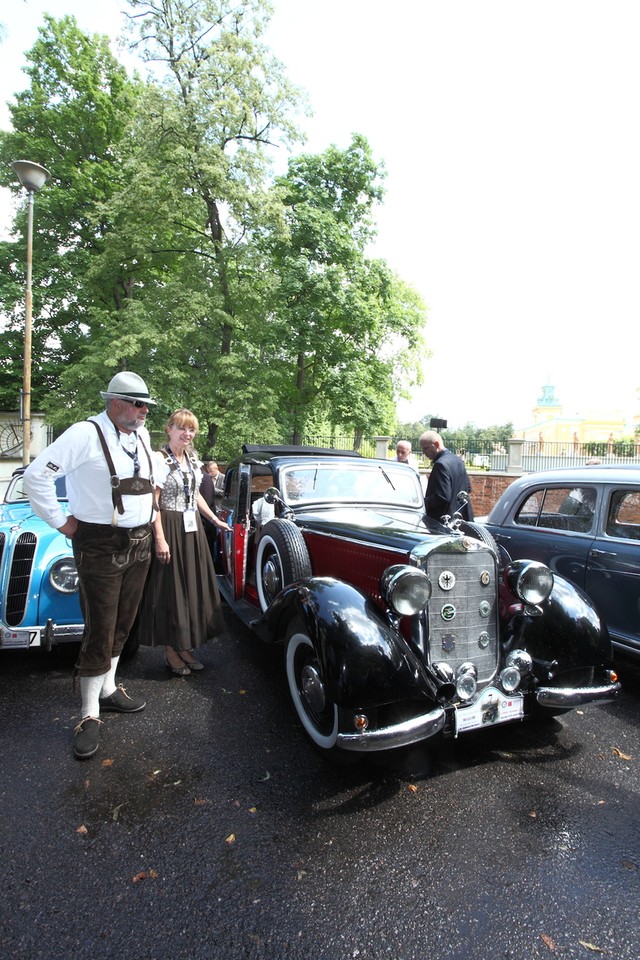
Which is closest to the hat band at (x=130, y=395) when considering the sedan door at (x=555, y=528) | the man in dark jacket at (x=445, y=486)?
the man in dark jacket at (x=445, y=486)

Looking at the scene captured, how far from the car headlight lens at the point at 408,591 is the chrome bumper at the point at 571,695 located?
81cm

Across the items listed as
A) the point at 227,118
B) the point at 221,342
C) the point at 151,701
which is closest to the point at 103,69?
the point at 227,118

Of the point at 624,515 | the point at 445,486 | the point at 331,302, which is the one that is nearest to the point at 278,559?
the point at 445,486

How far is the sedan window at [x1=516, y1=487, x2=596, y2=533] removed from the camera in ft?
14.9

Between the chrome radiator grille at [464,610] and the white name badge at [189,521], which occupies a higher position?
the white name badge at [189,521]

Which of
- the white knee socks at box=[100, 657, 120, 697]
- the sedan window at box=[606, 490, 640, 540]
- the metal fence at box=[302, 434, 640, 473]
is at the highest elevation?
the metal fence at box=[302, 434, 640, 473]

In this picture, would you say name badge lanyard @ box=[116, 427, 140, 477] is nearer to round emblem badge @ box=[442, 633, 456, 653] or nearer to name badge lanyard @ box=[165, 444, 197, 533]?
name badge lanyard @ box=[165, 444, 197, 533]

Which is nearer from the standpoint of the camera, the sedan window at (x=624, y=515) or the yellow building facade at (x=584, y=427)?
the sedan window at (x=624, y=515)

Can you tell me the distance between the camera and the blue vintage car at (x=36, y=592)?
12.3 ft

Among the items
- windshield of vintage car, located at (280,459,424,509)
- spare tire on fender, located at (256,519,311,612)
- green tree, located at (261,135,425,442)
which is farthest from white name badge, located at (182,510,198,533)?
Result: green tree, located at (261,135,425,442)

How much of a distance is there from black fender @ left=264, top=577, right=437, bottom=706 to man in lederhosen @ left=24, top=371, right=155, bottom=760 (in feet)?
3.67

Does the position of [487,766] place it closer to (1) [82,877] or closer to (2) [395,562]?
(2) [395,562]

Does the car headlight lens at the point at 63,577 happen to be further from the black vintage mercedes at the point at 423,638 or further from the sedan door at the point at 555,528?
the sedan door at the point at 555,528

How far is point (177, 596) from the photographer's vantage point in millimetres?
3789
